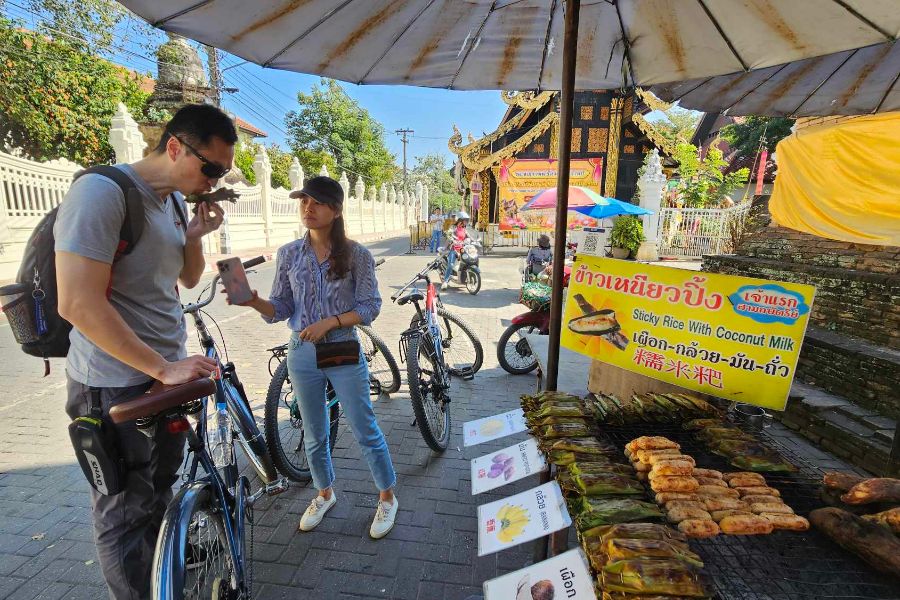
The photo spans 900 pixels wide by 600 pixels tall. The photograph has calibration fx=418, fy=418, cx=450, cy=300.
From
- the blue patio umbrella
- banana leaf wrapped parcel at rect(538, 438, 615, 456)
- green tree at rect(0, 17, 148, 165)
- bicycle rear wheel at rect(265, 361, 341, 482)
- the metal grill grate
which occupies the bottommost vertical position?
bicycle rear wheel at rect(265, 361, 341, 482)

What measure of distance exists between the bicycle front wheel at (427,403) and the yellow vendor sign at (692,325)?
1.17 metres

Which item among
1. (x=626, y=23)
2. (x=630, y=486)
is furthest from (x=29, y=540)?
(x=626, y=23)

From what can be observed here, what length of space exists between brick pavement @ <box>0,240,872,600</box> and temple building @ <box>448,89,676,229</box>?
51.2 feet

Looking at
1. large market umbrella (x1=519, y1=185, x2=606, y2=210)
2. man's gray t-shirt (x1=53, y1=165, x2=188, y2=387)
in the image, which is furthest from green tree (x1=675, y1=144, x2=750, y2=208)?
man's gray t-shirt (x1=53, y1=165, x2=188, y2=387)

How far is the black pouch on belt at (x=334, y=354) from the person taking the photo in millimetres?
2297

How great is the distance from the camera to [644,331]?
2.47 meters

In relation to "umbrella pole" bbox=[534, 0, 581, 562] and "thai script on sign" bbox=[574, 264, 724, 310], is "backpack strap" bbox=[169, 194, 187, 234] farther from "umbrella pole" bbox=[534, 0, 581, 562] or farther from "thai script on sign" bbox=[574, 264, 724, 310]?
"thai script on sign" bbox=[574, 264, 724, 310]

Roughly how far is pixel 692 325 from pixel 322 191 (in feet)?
7.01

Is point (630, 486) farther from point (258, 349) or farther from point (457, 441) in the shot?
point (258, 349)

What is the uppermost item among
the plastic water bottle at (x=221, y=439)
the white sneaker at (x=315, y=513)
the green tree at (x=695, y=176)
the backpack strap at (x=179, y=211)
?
the green tree at (x=695, y=176)

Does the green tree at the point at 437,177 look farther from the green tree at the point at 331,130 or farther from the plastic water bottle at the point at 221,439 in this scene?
the plastic water bottle at the point at 221,439

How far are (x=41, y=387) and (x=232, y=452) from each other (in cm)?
396

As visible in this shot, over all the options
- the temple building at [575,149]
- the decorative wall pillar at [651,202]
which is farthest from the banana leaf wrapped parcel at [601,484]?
the temple building at [575,149]

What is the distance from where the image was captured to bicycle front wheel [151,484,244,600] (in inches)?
54.7
